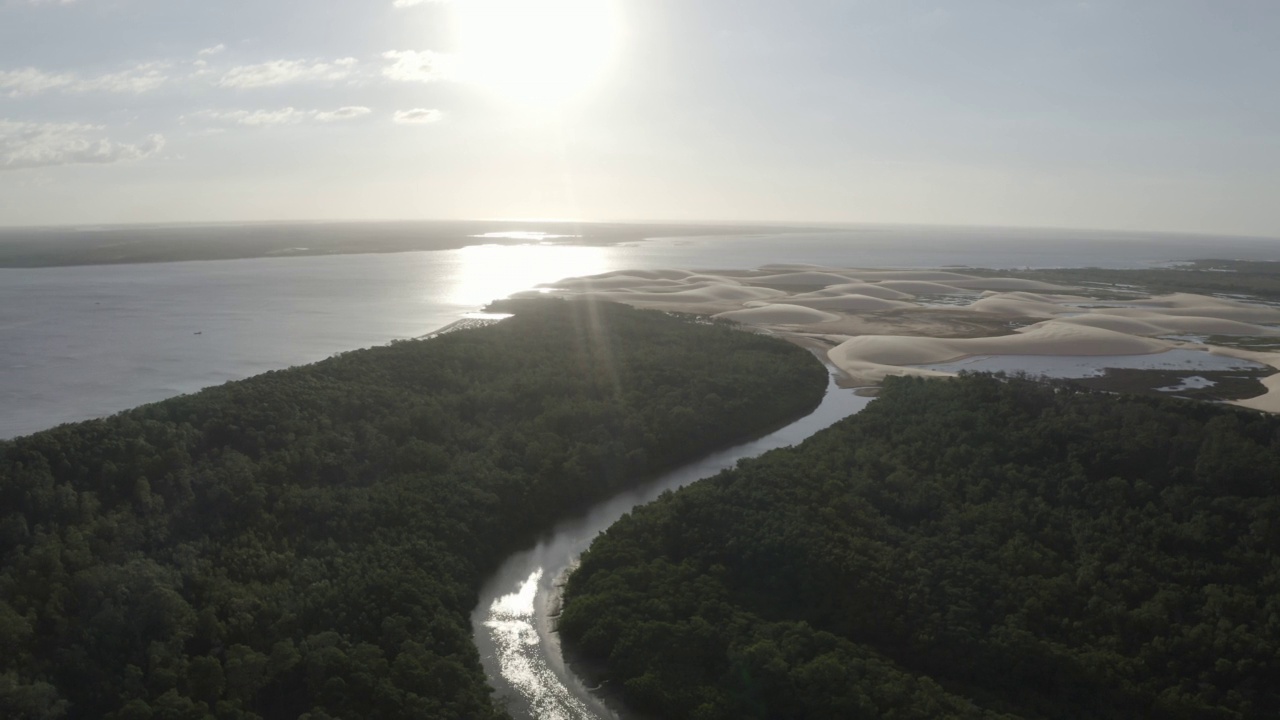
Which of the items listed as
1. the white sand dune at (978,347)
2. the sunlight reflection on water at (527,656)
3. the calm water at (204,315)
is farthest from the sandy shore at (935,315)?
the sunlight reflection on water at (527,656)

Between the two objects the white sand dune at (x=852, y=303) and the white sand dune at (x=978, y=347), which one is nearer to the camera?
the white sand dune at (x=978, y=347)

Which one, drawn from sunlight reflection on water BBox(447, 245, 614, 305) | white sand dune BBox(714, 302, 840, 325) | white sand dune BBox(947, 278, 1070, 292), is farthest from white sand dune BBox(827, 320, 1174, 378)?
white sand dune BBox(947, 278, 1070, 292)

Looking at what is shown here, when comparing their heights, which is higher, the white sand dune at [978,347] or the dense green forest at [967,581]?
the white sand dune at [978,347]

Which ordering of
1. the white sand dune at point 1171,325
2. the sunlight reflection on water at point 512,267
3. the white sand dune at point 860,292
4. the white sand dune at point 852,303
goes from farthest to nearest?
the sunlight reflection on water at point 512,267
the white sand dune at point 860,292
the white sand dune at point 852,303
the white sand dune at point 1171,325

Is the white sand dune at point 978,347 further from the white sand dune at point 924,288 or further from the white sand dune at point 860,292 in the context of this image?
the white sand dune at point 924,288

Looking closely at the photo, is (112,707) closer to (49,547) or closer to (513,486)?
(49,547)

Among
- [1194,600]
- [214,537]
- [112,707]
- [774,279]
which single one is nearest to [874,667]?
[1194,600]

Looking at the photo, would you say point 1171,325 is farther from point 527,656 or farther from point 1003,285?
point 527,656
